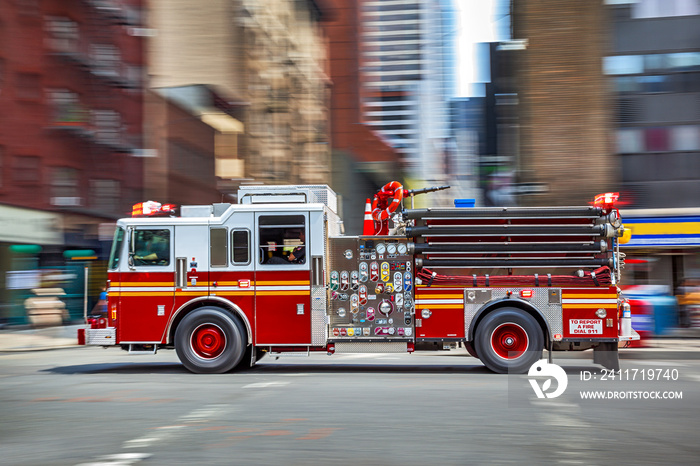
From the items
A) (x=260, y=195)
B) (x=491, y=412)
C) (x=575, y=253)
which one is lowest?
(x=491, y=412)

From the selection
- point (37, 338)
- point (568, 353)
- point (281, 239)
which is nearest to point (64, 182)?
point (37, 338)

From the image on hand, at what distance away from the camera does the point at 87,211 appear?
31.2 m

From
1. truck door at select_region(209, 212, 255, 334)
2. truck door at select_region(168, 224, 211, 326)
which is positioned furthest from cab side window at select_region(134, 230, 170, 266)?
truck door at select_region(209, 212, 255, 334)

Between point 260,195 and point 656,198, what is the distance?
53.8 ft

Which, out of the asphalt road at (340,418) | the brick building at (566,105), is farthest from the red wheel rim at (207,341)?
the brick building at (566,105)

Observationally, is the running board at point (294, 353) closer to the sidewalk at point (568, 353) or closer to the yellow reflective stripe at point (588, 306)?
the yellow reflective stripe at point (588, 306)

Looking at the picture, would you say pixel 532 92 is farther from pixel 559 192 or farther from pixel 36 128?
pixel 36 128

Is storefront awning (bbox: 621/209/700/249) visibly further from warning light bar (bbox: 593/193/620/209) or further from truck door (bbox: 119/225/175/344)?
truck door (bbox: 119/225/175/344)

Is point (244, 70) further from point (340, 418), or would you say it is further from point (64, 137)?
point (340, 418)

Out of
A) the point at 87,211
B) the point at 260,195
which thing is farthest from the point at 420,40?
the point at 260,195

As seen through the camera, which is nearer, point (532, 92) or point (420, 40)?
point (532, 92)

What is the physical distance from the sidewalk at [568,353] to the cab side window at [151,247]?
8.49 meters

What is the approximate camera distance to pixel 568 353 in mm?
16250

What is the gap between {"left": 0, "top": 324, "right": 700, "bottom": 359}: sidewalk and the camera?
619 inches
